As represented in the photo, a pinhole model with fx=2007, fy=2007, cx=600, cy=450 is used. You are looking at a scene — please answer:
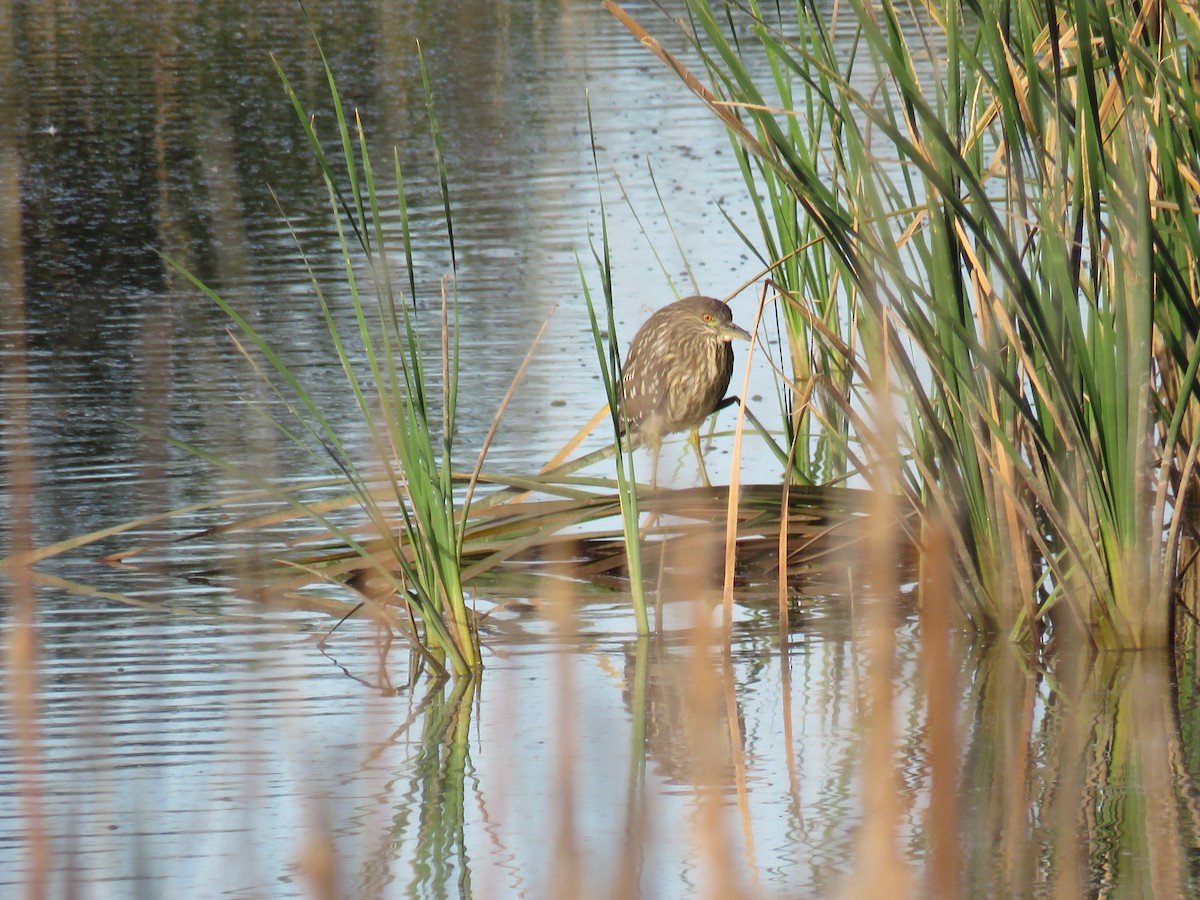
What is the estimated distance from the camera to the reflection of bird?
18.6 feet

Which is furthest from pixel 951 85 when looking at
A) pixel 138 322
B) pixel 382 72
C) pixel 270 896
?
pixel 382 72

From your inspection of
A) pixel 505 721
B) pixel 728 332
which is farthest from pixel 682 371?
pixel 505 721

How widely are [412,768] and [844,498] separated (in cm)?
166

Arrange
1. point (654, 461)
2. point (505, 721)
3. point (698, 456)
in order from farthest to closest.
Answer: point (654, 461) < point (698, 456) < point (505, 721)

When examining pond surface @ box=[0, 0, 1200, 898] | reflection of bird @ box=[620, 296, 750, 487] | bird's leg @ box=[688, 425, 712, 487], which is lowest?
pond surface @ box=[0, 0, 1200, 898]

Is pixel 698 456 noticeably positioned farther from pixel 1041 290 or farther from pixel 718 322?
pixel 1041 290

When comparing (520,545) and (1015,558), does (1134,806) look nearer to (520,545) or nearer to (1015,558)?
(1015,558)

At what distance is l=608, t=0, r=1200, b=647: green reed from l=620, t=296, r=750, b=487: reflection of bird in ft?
4.51

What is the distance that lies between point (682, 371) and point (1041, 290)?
6.12 ft

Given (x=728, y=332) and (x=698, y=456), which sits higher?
(x=728, y=332)

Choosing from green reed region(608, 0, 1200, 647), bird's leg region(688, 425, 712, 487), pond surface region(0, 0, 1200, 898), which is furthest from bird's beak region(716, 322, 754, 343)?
green reed region(608, 0, 1200, 647)

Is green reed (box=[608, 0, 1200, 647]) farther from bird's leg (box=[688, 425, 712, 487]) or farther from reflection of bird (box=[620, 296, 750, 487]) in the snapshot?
reflection of bird (box=[620, 296, 750, 487])

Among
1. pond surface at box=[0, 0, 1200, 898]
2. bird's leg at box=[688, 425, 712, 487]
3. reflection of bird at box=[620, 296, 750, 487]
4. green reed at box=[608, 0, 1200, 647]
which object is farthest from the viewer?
reflection of bird at box=[620, 296, 750, 487]

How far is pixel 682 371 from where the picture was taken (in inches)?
223
